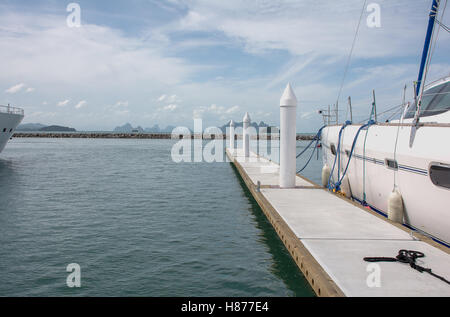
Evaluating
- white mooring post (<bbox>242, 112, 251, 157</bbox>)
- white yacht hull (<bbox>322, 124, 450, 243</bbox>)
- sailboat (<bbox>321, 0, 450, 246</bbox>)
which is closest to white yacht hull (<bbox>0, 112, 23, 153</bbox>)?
white mooring post (<bbox>242, 112, 251, 157</bbox>)

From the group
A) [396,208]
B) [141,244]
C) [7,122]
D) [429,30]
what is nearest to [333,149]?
[429,30]

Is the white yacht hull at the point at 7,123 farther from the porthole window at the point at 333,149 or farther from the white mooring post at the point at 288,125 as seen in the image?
the porthole window at the point at 333,149

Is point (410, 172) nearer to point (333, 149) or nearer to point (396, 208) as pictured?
point (396, 208)

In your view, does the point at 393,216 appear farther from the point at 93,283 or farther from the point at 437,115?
the point at 93,283

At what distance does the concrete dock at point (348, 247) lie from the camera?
17.9 ft

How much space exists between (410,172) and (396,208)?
102 centimetres

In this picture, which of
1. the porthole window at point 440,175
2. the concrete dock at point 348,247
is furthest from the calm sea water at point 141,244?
the porthole window at point 440,175

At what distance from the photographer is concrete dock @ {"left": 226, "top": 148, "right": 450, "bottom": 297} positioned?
5.46 meters

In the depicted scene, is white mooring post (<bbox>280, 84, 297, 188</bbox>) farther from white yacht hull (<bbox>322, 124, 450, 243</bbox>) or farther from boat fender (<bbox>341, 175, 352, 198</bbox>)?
boat fender (<bbox>341, 175, 352, 198</bbox>)

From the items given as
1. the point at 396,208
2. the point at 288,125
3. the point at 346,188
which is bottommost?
the point at 346,188

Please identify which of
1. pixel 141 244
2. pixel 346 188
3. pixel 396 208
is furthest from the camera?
pixel 346 188

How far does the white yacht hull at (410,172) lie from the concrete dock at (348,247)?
748 mm

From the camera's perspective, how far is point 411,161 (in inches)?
365

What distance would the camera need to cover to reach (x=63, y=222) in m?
12.2
